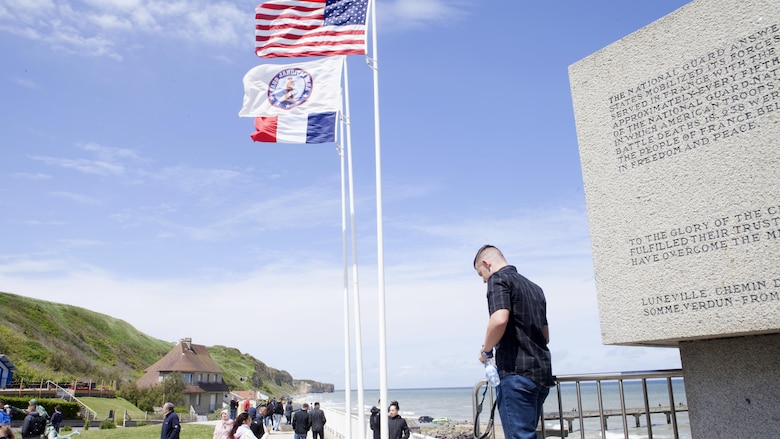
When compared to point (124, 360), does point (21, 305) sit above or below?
above

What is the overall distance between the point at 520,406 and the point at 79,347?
107 meters

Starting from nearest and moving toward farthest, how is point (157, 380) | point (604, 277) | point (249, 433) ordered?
point (604, 277)
point (249, 433)
point (157, 380)

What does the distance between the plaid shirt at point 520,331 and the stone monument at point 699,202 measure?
0.92m

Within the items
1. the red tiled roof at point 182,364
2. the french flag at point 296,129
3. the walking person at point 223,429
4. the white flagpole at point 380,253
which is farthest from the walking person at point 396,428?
the red tiled roof at point 182,364

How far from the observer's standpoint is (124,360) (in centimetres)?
10338

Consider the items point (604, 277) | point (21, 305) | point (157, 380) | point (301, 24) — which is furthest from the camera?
point (21, 305)

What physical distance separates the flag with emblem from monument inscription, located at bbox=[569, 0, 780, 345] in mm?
8814

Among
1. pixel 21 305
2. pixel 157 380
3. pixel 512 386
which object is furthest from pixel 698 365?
pixel 21 305

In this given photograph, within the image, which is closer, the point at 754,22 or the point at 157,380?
the point at 754,22

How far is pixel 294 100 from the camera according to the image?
516 inches

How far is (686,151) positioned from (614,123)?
0.66m

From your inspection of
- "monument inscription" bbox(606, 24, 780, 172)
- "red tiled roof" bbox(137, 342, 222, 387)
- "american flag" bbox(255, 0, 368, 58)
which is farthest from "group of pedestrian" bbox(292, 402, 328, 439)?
"red tiled roof" bbox(137, 342, 222, 387)

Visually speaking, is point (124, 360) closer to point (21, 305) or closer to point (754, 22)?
point (21, 305)

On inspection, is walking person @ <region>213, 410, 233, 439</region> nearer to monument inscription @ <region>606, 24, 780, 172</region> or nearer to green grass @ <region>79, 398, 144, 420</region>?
monument inscription @ <region>606, 24, 780, 172</region>
